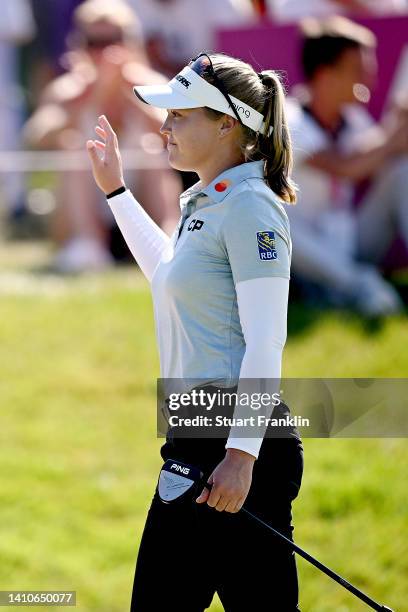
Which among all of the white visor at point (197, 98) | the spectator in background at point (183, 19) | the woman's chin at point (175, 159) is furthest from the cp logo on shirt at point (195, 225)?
the spectator in background at point (183, 19)

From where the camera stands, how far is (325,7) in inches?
339

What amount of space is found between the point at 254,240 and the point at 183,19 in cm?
709

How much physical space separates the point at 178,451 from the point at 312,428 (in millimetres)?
2396

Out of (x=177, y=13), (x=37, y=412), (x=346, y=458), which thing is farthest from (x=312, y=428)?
(x=177, y=13)

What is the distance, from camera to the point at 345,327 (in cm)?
625

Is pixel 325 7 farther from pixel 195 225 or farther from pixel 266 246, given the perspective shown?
pixel 266 246

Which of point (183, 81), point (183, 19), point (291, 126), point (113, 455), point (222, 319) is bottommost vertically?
point (222, 319)

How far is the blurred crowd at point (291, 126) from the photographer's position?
6.53 meters

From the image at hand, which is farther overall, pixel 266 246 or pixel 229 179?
pixel 229 179

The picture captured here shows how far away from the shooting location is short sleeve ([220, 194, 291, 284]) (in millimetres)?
2500

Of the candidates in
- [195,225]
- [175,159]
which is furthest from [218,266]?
[175,159]

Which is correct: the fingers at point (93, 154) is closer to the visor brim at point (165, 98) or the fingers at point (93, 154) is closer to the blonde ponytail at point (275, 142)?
the visor brim at point (165, 98)

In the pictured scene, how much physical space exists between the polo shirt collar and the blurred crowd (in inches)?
118

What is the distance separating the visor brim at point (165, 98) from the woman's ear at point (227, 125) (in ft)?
0.26
